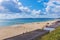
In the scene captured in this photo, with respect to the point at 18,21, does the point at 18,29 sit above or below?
below

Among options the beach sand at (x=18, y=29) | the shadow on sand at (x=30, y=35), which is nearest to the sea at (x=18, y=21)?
the beach sand at (x=18, y=29)

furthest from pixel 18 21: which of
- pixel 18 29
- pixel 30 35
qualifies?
pixel 30 35

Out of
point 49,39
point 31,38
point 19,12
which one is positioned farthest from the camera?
point 19,12

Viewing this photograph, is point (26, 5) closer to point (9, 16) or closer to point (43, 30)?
point (9, 16)

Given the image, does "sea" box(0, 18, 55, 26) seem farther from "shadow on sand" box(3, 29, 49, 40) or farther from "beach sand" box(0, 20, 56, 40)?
"shadow on sand" box(3, 29, 49, 40)

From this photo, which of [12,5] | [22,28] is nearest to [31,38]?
[22,28]

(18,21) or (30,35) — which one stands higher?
(18,21)

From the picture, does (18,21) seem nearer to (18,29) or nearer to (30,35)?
(18,29)

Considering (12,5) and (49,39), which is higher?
(12,5)

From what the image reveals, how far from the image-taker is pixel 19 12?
2.07 m

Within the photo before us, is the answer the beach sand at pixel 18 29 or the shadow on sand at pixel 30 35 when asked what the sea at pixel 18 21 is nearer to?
the beach sand at pixel 18 29

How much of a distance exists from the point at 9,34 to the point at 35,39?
0.32 meters

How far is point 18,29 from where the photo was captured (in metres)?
2.04

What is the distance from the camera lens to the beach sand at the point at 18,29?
197 cm
